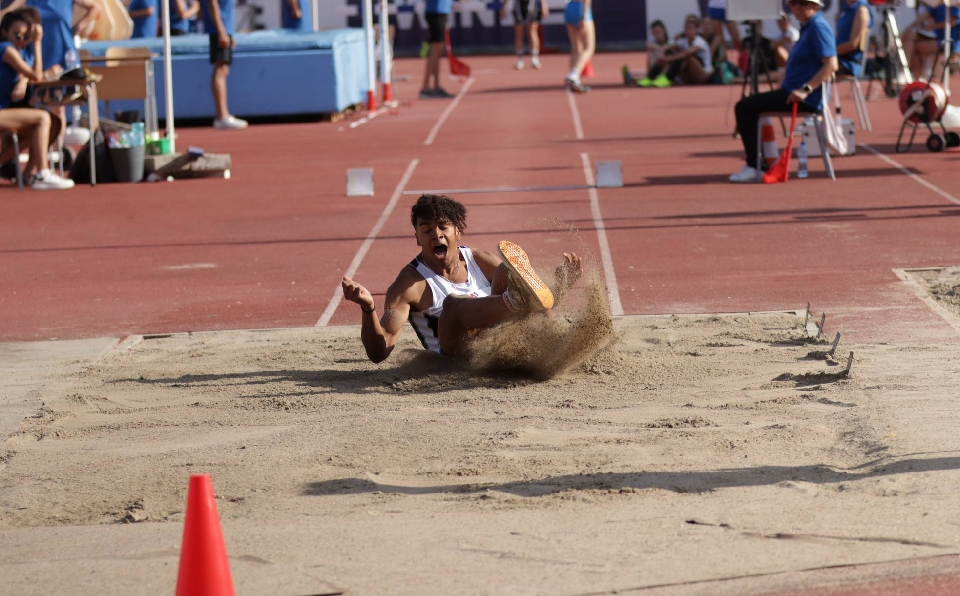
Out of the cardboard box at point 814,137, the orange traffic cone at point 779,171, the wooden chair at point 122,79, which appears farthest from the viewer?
the wooden chair at point 122,79

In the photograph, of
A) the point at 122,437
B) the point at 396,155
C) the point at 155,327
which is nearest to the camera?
the point at 122,437

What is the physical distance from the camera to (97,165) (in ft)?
44.8

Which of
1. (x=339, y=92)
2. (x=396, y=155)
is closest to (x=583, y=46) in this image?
(x=339, y=92)

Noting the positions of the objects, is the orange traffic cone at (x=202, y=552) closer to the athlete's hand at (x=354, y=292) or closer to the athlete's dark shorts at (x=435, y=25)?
the athlete's hand at (x=354, y=292)

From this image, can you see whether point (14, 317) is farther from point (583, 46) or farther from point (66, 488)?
point (583, 46)

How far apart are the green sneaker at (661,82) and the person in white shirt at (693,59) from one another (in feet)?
1.15

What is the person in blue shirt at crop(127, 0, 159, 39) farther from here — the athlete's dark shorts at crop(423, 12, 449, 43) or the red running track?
the red running track

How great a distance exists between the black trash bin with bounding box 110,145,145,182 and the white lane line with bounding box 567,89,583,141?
17.7 ft

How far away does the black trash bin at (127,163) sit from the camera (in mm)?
13469

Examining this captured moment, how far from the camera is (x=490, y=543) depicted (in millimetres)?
3777

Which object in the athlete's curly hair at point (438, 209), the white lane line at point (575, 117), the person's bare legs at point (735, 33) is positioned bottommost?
the white lane line at point (575, 117)

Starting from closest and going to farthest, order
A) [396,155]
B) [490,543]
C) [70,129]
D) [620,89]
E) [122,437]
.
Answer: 1. [490,543]
2. [122,437]
3. [396,155]
4. [70,129]
5. [620,89]

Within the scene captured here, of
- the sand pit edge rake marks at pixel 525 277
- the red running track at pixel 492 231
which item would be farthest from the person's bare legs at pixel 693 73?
the sand pit edge rake marks at pixel 525 277

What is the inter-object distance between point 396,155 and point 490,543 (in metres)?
11.7
